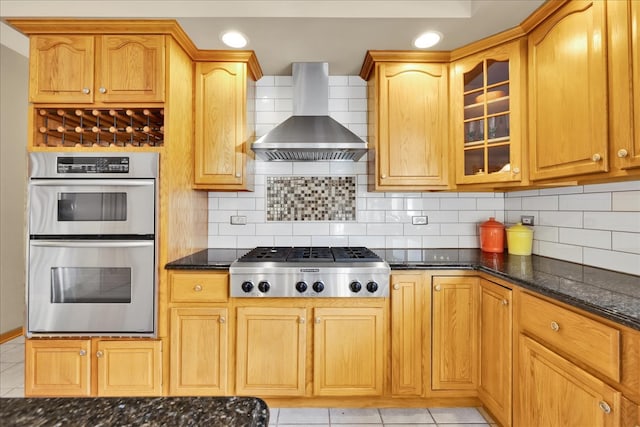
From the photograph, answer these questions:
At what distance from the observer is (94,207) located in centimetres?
194

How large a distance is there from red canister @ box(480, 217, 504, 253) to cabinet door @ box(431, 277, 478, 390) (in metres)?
0.67

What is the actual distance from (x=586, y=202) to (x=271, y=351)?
211cm

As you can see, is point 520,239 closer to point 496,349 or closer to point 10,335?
point 496,349

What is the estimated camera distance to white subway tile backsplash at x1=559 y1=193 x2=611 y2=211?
5.93 ft

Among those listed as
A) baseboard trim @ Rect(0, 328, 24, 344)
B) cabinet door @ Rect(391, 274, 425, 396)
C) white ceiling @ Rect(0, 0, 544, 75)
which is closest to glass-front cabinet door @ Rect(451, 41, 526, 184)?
white ceiling @ Rect(0, 0, 544, 75)

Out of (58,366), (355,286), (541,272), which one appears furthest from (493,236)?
(58,366)

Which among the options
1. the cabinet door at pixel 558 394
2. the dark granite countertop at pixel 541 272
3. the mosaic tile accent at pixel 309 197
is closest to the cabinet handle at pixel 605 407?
the cabinet door at pixel 558 394

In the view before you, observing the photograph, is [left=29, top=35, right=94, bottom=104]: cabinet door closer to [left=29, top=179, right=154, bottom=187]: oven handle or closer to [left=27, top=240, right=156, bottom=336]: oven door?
[left=29, top=179, right=154, bottom=187]: oven handle

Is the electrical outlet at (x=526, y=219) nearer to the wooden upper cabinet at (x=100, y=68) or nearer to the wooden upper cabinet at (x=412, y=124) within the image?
the wooden upper cabinet at (x=412, y=124)

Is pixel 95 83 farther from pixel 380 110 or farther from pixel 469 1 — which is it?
pixel 469 1

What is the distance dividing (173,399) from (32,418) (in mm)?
181

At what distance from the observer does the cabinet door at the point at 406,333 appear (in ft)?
6.50

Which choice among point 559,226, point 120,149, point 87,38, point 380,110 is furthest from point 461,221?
point 87,38

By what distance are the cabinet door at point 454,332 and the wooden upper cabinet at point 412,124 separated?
0.76 metres
